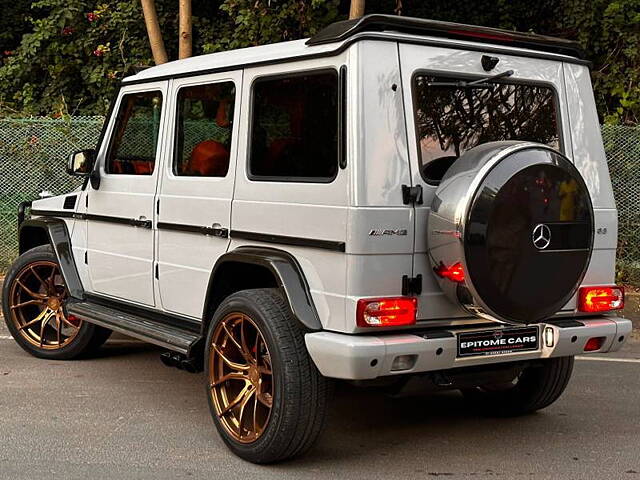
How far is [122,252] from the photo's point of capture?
624cm

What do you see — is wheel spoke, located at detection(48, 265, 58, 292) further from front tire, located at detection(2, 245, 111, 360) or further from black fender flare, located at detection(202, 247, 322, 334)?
black fender flare, located at detection(202, 247, 322, 334)

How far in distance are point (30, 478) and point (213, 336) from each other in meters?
1.14

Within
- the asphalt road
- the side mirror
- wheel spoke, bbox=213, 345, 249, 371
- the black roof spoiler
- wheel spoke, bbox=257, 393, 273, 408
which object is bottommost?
the asphalt road

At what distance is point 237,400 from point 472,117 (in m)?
1.86

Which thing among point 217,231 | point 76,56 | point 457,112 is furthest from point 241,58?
point 76,56

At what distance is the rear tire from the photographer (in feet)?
18.3

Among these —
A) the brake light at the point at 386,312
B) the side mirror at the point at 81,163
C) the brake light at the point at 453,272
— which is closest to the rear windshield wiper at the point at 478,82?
the brake light at the point at 453,272

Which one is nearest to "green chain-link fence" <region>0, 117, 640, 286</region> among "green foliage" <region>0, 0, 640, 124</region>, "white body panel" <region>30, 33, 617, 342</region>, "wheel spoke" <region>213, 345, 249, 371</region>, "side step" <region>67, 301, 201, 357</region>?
"green foliage" <region>0, 0, 640, 124</region>

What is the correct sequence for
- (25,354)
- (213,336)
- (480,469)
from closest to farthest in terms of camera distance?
(480,469) → (213,336) → (25,354)

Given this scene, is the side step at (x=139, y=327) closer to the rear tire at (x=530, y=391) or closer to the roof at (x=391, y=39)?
the roof at (x=391, y=39)

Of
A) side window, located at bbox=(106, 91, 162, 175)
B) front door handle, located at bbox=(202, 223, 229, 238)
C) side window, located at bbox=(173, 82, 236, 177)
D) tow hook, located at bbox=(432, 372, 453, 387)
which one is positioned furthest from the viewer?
side window, located at bbox=(106, 91, 162, 175)

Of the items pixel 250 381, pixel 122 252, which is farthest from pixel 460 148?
pixel 122 252

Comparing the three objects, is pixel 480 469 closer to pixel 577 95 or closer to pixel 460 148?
pixel 460 148

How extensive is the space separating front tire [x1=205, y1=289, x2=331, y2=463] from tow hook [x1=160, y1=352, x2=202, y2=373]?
268 millimetres
